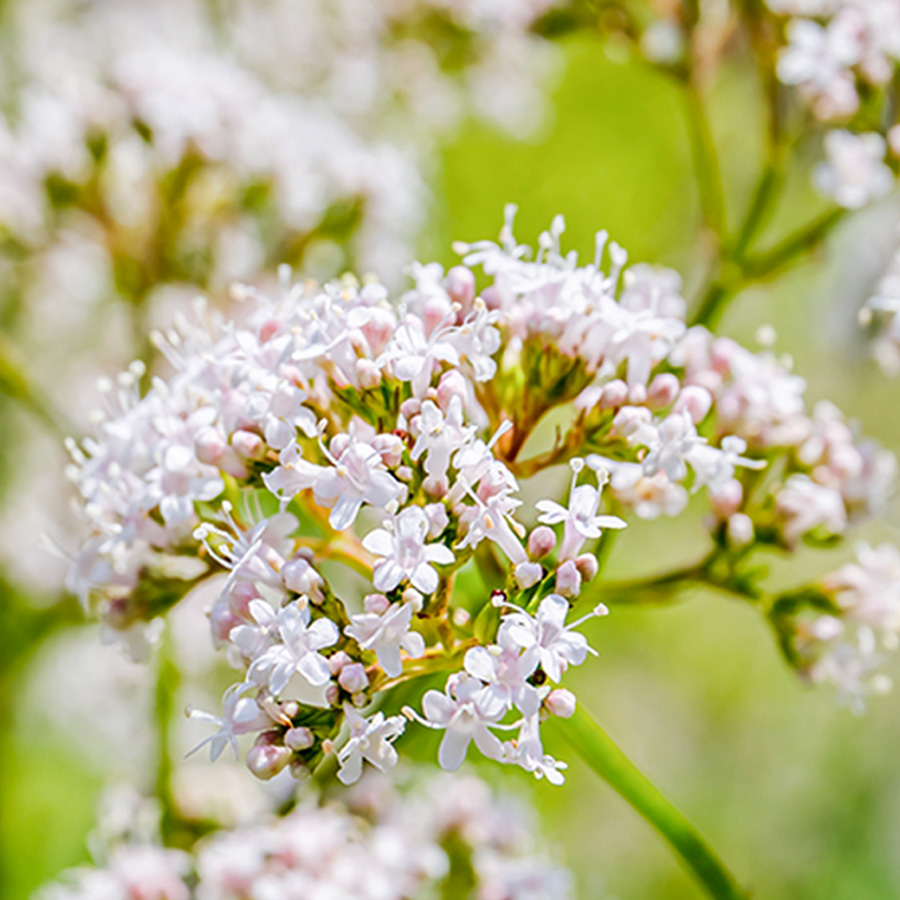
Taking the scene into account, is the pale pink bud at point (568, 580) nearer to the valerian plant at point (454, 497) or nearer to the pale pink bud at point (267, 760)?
the valerian plant at point (454, 497)

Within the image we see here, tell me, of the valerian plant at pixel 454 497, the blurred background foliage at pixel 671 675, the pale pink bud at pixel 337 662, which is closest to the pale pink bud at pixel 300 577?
the valerian plant at pixel 454 497

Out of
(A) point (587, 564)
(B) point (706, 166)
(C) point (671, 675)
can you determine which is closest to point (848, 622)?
(A) point (587, 564)

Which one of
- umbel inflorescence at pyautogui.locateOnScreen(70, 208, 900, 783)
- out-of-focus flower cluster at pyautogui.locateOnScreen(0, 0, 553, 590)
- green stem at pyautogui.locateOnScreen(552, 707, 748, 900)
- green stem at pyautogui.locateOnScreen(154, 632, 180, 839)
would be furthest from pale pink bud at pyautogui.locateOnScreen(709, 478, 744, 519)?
out-of-focus flower cluster at pyautogui.locateOnScreen(0, 0, 553, 590)

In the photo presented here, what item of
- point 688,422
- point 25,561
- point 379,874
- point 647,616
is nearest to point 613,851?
point 647,616

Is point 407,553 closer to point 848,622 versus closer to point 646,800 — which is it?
point 646,800

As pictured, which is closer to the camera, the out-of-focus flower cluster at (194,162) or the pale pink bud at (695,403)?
the pale pink bud at (695,403)

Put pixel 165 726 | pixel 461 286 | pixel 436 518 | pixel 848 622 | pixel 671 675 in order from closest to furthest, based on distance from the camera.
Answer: pixel 436 518 < pixel 461 286 < pixel 848 622 < pixel 165 726 < pixel 671 675
